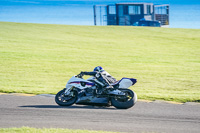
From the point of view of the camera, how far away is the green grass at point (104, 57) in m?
15.4

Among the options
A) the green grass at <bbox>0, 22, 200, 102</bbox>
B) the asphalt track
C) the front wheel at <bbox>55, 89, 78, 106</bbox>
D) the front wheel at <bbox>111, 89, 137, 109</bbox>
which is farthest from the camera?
the green grass at <bbox>0, 22, 200, 102</bbox>

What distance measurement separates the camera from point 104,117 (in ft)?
32.7

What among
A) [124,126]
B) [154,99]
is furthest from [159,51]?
[124,126]

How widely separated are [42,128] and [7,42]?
23014 millimetres

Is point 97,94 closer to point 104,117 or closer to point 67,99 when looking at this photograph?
point 67,99

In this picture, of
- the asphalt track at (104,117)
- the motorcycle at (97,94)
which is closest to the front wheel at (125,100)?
the motorcycle at (97,94)

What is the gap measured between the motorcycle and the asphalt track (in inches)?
7.6

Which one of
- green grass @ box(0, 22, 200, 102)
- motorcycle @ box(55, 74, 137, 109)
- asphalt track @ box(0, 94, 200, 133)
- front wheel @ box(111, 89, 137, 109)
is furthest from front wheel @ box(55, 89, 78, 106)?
green grass @ box(0, 22, 200, 102)

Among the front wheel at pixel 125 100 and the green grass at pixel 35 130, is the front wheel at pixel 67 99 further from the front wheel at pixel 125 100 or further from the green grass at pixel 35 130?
the green grass at pixel 35 130

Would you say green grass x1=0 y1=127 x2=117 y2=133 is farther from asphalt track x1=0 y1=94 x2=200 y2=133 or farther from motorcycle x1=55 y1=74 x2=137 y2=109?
motorcycle x1=55 y1=74 x2=137 y2=109

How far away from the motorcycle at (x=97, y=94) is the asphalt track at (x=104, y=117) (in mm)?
193

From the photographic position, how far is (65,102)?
1138 cm

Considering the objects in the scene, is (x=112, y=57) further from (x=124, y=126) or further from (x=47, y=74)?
(x=124, y=126)

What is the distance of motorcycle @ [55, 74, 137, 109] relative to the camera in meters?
10.9
